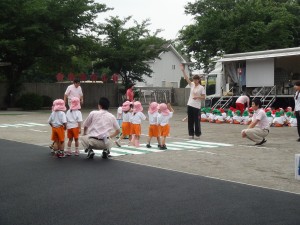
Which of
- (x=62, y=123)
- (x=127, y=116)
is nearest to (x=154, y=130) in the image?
(x=127, y=116)

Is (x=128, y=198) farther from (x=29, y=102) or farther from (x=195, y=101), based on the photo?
(x=29, y=102)

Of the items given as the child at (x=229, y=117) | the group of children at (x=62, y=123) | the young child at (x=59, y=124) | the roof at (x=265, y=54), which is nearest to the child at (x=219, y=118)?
the child at (x=229, y=117)

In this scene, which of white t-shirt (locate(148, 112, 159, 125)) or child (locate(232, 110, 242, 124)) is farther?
child (locate(232, 110, 242, 124))

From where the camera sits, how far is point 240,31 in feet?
126

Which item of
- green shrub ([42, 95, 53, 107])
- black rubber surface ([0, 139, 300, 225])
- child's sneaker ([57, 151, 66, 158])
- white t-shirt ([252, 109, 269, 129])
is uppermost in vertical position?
green shrub ([42, 95, 53, 107])

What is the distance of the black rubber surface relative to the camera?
625cm

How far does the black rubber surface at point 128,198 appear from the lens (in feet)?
20.5

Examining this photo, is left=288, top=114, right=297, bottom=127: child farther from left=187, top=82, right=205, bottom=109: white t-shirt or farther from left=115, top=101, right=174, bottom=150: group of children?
left=115, top=101, right=174, bottom=150: group of children

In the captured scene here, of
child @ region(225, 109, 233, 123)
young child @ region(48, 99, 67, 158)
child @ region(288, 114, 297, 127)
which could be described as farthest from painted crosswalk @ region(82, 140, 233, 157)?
child @ region(225, 109, 233, 123)

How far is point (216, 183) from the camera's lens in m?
8.56

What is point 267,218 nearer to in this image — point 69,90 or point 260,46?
point 69,90

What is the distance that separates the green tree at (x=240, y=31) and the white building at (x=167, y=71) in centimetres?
2235

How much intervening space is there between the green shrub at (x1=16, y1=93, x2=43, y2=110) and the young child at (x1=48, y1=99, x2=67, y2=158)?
24869 mm

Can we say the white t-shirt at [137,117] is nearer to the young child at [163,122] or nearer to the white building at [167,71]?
the young child at [163,122]
